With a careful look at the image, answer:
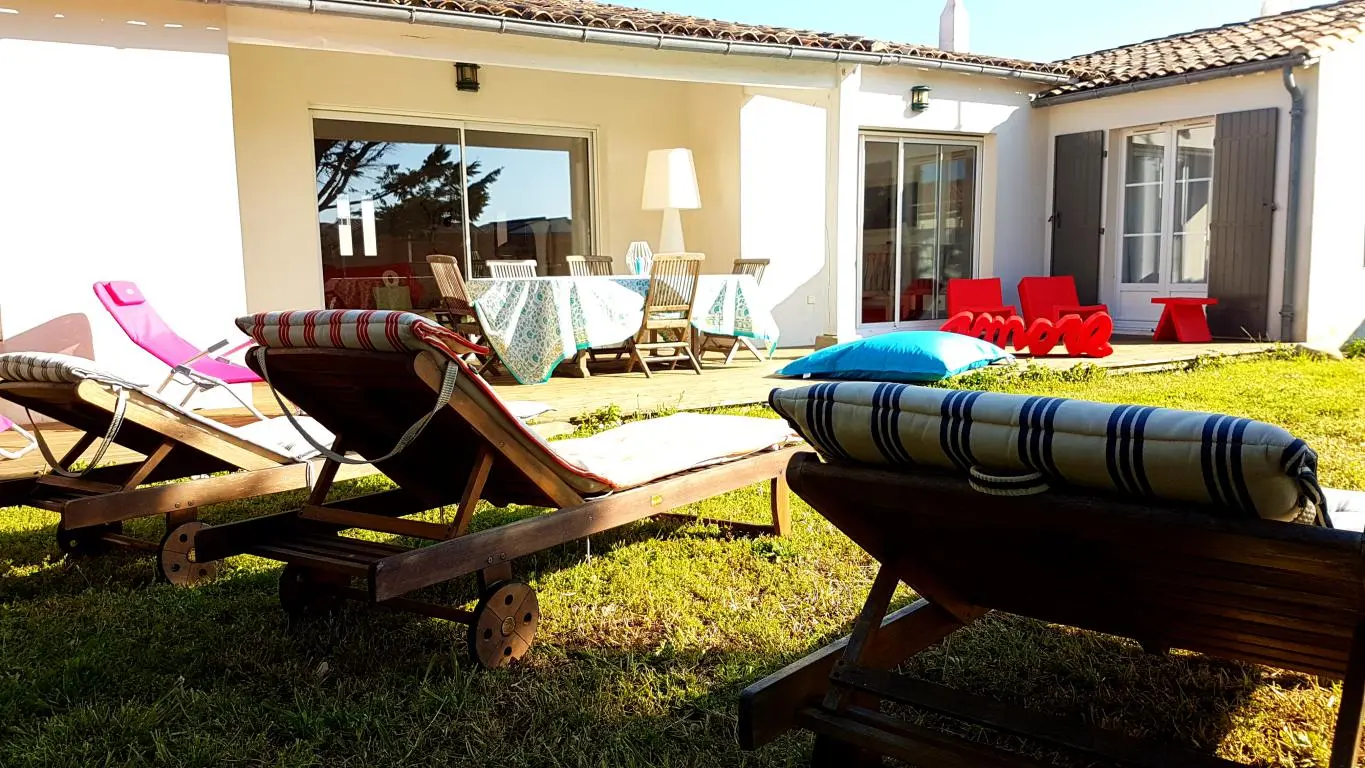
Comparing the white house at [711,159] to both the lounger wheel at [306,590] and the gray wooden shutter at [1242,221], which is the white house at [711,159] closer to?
the gray wooden shutter at [1242,221]

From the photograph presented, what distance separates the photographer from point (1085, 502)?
1402 mm

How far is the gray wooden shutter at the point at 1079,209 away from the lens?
1042 centimetres

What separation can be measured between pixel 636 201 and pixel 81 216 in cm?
527

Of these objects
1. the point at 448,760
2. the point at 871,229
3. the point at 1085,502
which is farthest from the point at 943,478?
the point at 871,229

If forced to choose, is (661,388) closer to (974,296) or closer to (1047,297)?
(974,296)

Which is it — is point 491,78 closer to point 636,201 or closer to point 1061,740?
point 636,201

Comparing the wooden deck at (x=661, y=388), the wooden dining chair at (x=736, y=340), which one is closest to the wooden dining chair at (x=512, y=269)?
Answer: the wooden deck at (x=661, y=388)

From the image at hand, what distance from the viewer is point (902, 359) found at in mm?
6625

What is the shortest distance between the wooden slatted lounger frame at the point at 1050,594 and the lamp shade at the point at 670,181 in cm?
691

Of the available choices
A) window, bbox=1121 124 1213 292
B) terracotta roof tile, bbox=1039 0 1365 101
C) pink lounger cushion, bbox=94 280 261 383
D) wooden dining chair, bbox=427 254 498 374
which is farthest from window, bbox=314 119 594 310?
window, bbox=1121 124 1213 292

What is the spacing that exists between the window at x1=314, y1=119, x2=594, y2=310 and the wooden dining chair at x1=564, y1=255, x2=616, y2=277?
1166 mm

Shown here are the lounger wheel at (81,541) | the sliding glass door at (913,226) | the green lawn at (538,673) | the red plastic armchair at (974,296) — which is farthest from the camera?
the sliding glass door at (913,226)

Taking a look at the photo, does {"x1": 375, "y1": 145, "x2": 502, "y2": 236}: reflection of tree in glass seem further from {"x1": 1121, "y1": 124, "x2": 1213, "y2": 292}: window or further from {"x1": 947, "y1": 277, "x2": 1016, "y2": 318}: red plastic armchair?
{"x1": 1121, "y1": 124, "x2": 1213, "y2": 292}: window

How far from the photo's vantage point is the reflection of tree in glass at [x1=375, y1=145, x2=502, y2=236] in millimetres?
9031
